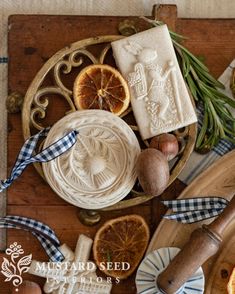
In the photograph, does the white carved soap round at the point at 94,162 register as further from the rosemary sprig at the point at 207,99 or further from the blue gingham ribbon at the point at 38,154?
the rosemary sprig at the point at 207,99

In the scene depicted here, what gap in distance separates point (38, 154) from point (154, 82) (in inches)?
10.5

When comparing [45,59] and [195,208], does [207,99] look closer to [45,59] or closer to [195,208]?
[195,208]

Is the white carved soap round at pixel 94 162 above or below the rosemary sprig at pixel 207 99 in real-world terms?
below

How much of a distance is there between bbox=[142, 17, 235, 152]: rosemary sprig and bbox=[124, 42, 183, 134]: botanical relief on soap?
0.04 m

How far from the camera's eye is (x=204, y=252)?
38.1 inches

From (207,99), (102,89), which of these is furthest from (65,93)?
(207,99)

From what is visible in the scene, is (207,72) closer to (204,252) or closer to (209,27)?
(209,27)

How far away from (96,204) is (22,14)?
425 millimetres

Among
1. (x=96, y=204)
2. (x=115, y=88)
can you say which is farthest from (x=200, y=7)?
(x=96, y=204)

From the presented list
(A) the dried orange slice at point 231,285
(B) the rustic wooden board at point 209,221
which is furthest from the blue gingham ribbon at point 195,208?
(A) the dried orange slice at point 231,285

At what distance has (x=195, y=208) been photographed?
1.06m

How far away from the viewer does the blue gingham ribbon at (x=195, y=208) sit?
1.05m

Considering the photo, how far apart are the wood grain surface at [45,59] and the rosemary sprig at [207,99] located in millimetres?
40

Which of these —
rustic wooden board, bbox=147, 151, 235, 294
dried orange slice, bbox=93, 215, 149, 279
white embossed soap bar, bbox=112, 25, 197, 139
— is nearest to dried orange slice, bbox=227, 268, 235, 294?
rustic wooden board, bbox=147, 151, 235, 294
